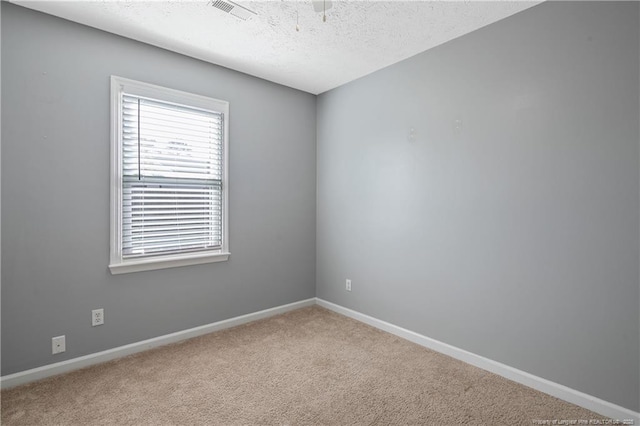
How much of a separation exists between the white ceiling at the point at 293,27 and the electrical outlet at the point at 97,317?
84.8 inches

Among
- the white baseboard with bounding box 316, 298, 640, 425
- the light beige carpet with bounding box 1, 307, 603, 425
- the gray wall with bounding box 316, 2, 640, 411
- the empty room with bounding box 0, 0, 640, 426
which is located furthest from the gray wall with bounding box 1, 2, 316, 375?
the white baseboard with bounding box 316, 298, 640, 425

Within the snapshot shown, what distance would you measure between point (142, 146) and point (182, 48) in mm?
908

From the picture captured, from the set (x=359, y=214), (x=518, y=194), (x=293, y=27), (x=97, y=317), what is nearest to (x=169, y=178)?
(x=97, y=317)

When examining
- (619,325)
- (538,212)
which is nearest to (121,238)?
(538,212)

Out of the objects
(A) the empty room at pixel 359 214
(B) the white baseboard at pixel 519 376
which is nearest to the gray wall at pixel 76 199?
(A) the empty room at pixel 359 214

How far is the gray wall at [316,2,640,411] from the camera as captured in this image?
1.91 metres

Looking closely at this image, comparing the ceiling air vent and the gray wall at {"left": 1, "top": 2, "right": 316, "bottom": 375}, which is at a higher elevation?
the ceiling air vent

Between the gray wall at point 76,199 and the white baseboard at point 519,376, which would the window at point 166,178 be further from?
the white baseboard at point 519,376

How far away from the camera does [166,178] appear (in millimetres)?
2828

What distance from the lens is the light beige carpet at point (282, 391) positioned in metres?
1.92

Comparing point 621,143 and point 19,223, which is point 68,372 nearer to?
point 19,223

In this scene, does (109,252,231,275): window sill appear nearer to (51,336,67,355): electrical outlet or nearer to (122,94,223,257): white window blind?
(122,94,223,257): white window blind

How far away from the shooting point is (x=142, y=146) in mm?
2697

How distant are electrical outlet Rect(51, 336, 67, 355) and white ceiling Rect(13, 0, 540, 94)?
2.30m
